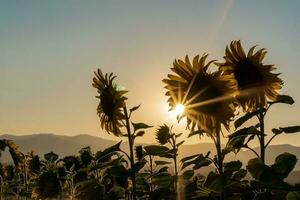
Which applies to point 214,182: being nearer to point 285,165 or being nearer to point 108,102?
point 285,165

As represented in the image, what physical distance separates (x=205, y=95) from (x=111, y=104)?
1.65 meters

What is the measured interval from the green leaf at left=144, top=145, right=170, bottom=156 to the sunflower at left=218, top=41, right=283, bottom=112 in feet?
2.49

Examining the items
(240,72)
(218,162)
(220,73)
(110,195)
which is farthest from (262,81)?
(110,195)

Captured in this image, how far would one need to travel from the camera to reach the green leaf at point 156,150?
14.7 ft

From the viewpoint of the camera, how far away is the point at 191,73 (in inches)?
165

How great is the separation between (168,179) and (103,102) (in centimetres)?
147

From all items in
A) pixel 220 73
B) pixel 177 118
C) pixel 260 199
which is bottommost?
pixel 260 199

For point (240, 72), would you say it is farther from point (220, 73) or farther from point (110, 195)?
point (110, 195)

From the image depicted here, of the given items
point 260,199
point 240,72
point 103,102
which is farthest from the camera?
point 103,102

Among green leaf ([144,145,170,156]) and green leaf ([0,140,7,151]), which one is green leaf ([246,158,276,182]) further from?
green leaf ([0,140,7,151])

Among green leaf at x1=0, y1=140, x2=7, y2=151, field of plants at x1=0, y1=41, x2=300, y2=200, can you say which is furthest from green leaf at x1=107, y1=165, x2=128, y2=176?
green leaf at x1=0, y1=140, x2=7, y2=151

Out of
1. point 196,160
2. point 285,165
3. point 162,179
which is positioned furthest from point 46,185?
point 285,165

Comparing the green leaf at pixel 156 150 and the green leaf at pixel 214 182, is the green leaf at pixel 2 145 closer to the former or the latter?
the green leaf at pixel 156 150

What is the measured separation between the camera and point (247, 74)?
4926mm
